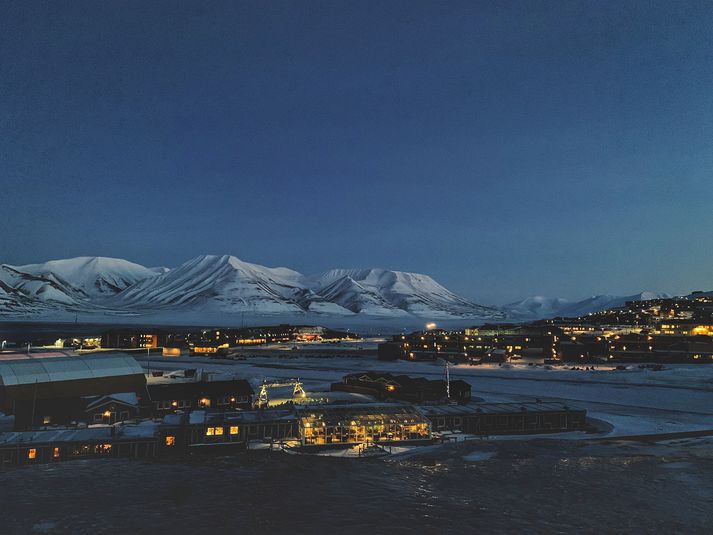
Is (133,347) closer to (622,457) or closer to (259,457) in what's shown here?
(259,457)

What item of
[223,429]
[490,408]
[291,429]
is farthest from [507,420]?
[223,429]

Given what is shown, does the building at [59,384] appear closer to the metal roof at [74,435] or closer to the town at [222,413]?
the town at [222,413]

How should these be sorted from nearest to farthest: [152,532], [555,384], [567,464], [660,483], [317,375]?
[152,532], [660,483], [567,464], [555,384], [317,375]

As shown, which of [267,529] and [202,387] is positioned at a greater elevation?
[202,387]

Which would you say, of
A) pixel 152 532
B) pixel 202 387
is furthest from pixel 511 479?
pixel 202 387

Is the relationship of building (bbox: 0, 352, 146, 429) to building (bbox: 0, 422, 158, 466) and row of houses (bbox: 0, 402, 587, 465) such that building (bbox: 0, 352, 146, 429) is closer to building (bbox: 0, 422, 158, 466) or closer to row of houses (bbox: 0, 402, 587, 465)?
row of houses (bbox: 0, 402, 587, 465)

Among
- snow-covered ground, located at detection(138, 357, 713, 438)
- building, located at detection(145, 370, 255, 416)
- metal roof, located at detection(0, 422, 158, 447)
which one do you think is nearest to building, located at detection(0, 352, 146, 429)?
building, located at detection(145, 370, 255, 416)
